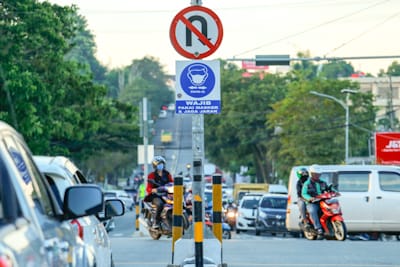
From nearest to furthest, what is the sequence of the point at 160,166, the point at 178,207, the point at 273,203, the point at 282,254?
1. the point at 178,207
2. the point at 282,254
3. the point at 160,166
4. the point at 273,203

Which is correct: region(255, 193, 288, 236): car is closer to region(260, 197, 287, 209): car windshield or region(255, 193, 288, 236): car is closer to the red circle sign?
region(260, 197, 287, 209): car windshield

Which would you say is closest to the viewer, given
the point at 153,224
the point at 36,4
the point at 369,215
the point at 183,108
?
the point at 183,108

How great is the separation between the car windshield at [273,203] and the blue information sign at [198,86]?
26680mm

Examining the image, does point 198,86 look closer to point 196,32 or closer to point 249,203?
point 196,32

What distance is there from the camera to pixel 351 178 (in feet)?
85.4

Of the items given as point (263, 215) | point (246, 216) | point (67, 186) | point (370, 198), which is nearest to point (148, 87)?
point (246, 216)

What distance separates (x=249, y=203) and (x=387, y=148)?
44.7 feet

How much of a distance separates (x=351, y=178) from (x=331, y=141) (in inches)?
1733

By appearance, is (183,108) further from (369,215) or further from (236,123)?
(236,123)

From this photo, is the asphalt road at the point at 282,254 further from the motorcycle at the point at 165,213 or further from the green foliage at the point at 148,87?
the green foliage at the point at 148,87

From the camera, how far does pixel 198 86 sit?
1212cm

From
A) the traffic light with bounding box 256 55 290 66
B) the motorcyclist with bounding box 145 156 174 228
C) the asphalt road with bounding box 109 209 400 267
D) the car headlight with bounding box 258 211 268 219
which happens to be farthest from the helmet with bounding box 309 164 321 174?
the car headlight with bounding box 258 211 268 219

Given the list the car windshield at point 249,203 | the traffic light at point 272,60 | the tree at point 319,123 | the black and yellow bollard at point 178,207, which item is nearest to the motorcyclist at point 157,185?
the black and yellow bollard at point 178,207

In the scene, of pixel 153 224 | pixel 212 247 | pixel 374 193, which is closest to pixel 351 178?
pixel 374 193
